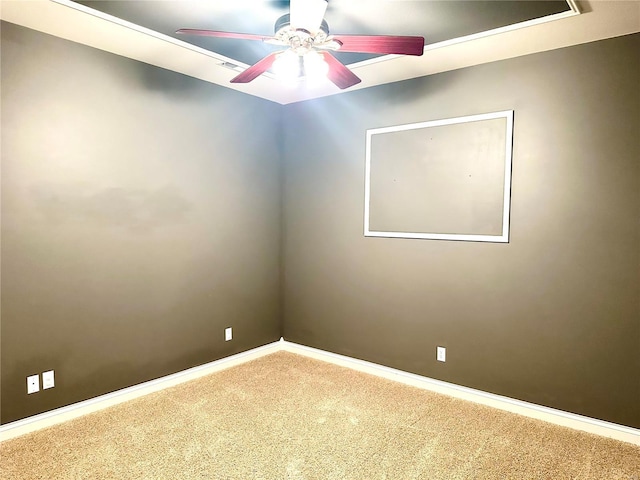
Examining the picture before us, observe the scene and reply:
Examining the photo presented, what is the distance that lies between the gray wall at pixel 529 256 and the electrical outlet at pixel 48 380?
2264mm

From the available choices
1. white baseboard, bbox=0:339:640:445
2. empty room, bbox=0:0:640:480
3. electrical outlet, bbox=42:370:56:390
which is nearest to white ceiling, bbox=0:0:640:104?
empty room, bbox=0:0:640:480

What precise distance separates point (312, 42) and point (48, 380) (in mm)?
2631

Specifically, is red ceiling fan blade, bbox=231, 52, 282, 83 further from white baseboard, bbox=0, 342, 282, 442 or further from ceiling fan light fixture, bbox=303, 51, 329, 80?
white baseboard, bbox=0, 342, 282, 442

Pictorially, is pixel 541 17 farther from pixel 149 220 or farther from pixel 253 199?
pixel 149 220

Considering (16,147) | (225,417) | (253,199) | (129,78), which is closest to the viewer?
(16,147)

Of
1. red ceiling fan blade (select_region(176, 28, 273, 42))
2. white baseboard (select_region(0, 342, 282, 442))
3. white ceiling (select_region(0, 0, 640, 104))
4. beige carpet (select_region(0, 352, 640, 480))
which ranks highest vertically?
white ceiling (select_region(0, 0, 640, 104))

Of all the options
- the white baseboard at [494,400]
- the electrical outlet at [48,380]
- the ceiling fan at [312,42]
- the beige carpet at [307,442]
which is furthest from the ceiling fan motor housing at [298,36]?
the white baseboard at [494,400]

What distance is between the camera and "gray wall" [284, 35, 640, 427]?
2576 millimetres

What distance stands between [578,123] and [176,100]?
9.50 feet

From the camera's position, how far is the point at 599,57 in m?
2.60

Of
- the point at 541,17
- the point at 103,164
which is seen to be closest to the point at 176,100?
the point at 103,164

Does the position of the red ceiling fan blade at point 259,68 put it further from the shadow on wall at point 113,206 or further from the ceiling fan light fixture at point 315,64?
the shadow on wall at point 113,206

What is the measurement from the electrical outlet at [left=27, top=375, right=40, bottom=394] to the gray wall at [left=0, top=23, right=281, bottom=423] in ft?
0.11

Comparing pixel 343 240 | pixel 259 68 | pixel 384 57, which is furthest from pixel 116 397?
pixel 384 57
